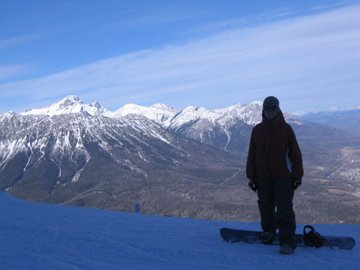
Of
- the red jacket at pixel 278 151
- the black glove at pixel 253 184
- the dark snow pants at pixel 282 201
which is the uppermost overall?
the red jacket at pixel 278 151

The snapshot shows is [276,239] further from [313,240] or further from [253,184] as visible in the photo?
[253,184]

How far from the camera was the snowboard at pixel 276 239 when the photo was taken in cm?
935

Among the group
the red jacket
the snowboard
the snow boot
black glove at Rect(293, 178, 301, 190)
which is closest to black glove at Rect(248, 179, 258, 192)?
the red jacket

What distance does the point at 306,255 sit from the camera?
338 inches

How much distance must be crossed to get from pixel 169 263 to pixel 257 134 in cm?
293

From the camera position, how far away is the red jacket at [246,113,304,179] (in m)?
8.78

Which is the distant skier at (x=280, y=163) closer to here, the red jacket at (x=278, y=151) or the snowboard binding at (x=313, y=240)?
the red jacket at (x=278, y=151)

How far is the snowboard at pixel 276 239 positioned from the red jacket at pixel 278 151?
4.78 ft

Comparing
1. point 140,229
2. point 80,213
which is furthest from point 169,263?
point 80,213

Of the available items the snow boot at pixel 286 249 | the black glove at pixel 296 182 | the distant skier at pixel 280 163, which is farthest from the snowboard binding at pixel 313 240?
the black glove at pixel 296 182

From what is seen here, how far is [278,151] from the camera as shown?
8836mm

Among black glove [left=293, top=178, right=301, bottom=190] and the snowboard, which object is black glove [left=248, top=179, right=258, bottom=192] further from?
the snowboard

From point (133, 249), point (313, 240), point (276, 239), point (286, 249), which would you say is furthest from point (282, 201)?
point (133, 249)

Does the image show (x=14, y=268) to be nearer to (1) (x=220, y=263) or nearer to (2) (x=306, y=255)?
(1) (x=220, y=263)
